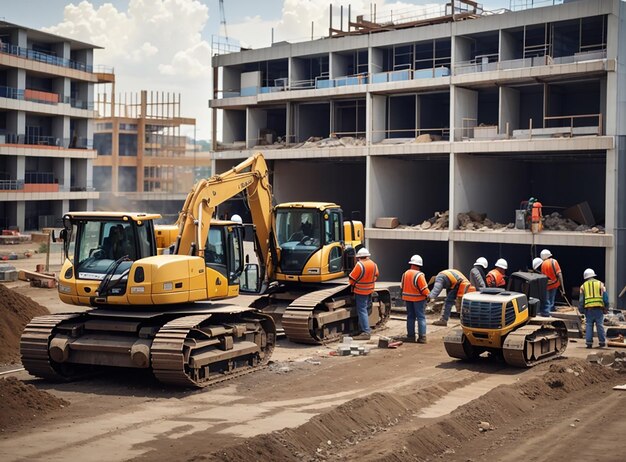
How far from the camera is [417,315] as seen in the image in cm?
2211

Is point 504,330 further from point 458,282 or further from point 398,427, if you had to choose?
point 398,427

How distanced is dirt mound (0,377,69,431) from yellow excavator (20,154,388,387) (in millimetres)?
1905

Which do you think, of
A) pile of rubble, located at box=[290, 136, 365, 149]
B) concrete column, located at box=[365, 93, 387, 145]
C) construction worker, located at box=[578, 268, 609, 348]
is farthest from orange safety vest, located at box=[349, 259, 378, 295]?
pile of rubble, located at box=[290, 136, 365, 149]

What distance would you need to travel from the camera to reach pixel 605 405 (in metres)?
16.0

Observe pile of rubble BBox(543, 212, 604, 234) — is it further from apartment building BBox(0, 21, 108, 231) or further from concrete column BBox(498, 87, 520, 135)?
apartment building BBox(0, 21, 108, 231)

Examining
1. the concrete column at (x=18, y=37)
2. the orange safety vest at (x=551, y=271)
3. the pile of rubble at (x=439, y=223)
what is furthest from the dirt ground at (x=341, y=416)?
the concrete column at (x=18, y=37)

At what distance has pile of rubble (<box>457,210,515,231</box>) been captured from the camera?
124ft

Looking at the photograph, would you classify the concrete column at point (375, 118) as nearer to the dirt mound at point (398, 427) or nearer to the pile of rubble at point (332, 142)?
the pile of rubble at point (332, 142)

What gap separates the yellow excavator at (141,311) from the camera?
1666cm

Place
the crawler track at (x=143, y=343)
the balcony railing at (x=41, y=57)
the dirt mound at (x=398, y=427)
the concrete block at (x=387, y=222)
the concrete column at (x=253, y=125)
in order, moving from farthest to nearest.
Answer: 1. the balcony railing at (x=41, y=57)
2. the concrete column at (x=253, y=125)
3. the concrete block at (x=387, y=222)
4. the crawler track at (x=143, y=343)
5. the dirt mound at (x=398, y=427)

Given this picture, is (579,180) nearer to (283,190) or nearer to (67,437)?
(283,190)

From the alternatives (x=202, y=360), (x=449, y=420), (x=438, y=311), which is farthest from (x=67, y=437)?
(x=438, y=311)

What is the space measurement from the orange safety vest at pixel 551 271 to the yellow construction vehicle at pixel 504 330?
186 inches

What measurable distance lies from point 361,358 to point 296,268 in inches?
139
